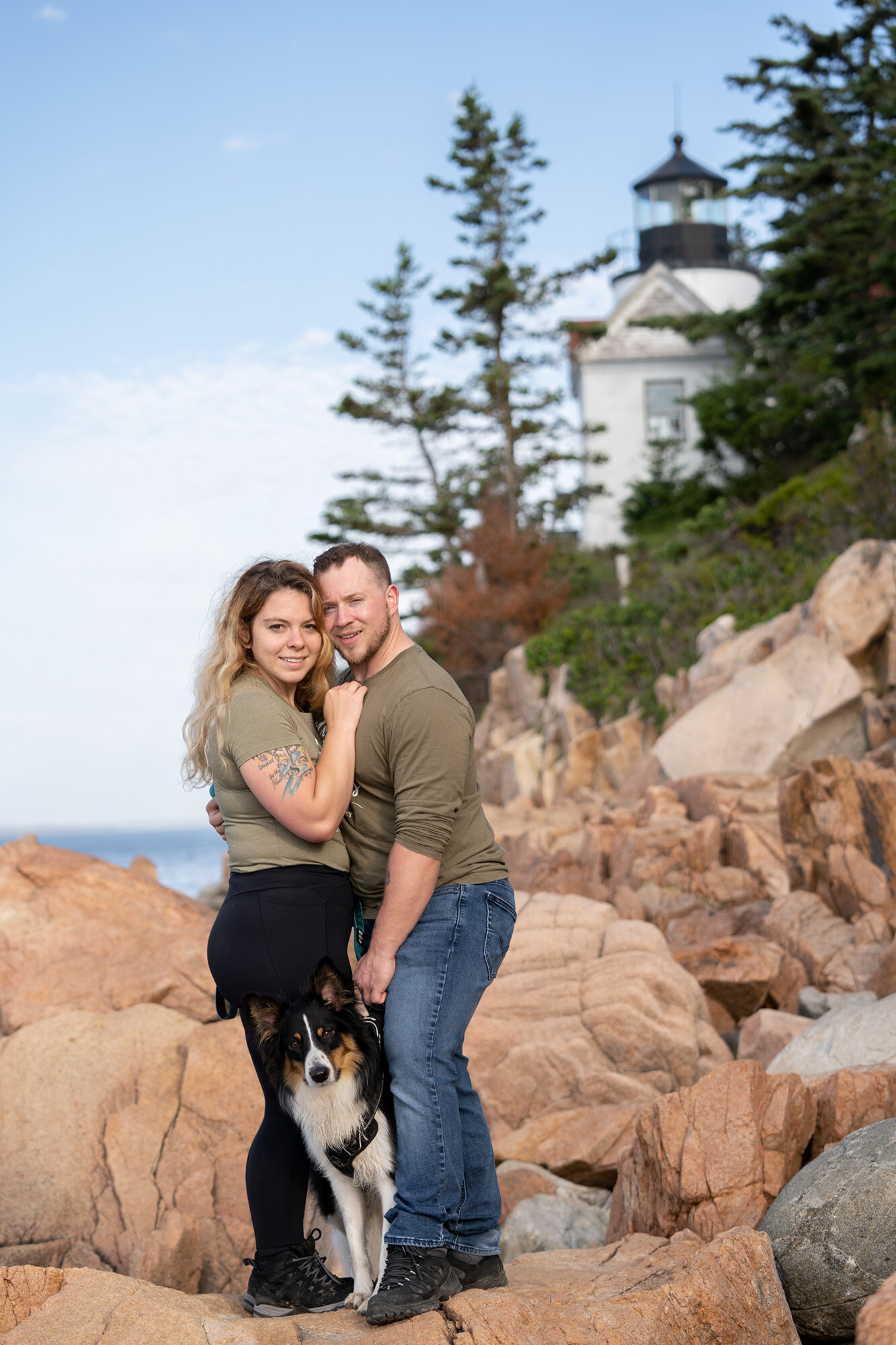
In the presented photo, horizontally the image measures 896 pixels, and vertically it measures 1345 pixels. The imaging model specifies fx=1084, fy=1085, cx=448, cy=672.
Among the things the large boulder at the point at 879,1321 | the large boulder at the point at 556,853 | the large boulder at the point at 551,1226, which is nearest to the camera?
the large boulder at the point at 879,1321

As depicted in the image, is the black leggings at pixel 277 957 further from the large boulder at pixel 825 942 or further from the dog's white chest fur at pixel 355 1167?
the large boulder at pixel 825 942

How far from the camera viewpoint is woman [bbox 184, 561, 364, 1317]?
342cm

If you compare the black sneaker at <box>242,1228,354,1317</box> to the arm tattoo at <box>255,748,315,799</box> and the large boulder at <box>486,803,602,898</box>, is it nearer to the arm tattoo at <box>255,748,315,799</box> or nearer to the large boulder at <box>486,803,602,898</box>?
the arm tattoo at <box>255,748,315,799</box>

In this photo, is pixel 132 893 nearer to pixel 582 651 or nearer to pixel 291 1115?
pixel 291 1115

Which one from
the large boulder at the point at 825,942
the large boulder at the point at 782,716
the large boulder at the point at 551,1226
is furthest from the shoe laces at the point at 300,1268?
the large boulder at the point at 782,716

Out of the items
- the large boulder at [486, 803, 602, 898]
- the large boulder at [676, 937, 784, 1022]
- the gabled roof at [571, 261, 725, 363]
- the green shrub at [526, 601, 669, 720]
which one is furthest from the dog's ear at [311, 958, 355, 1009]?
the gabled roof at [571, 261, 725, 363]

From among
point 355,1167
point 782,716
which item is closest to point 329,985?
point 355,1167

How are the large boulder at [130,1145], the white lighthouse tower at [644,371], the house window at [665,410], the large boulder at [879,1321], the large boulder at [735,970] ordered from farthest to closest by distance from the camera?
the house window at [665,410], the white lighthouse tower at [644,371], the large boulder at [735,970], the large boulder at [130,1145], the large boulder at [879,1321]

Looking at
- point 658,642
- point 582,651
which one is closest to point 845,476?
point 658,642

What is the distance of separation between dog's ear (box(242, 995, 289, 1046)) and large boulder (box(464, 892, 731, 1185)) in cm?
248

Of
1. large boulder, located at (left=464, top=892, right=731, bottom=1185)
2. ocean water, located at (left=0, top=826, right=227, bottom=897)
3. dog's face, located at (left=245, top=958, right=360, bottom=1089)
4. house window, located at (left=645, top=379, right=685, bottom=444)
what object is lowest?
ocean water, located at (left=0, top=826, right=227, bottom=897)

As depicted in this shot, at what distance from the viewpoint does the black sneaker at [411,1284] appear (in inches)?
121

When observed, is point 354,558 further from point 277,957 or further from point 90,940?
point 90,940

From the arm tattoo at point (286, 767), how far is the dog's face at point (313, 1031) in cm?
55
